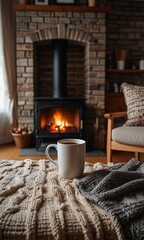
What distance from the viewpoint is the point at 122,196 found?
0.60m

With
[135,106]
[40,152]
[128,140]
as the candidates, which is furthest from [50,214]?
[40,152]

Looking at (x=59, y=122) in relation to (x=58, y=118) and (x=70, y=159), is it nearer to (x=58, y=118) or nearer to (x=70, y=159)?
(x=58, y=118)

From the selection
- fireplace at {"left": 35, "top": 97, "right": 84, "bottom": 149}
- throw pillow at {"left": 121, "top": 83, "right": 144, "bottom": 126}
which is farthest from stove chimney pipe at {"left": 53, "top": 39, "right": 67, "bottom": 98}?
throw pillow at {"left": 121, "top": 83, "right": 144, "bottom": 126}

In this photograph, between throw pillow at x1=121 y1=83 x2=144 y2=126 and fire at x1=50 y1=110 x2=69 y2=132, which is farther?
fire at x1=50 y1=110 x2=69 y2=132

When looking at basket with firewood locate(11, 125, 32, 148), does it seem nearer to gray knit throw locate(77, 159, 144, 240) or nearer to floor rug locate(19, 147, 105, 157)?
floor rug locate(19, 147, 105, 157)

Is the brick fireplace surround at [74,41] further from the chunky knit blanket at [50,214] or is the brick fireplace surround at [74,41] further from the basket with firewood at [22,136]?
the chunky knit blanket at [50,214]

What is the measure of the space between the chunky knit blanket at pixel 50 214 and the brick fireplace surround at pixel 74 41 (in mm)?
2358

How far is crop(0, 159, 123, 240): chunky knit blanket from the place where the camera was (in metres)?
0.47

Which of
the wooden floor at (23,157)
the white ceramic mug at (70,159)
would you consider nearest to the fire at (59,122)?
the wooden floor at (23,157)

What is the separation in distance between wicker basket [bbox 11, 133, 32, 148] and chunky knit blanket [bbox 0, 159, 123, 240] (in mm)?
2268

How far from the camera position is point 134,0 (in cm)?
330

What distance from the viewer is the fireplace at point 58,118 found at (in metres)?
2.80

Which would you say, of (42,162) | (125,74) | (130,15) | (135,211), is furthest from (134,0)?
(135,211)

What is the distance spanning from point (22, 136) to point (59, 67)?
1005 millimetres
